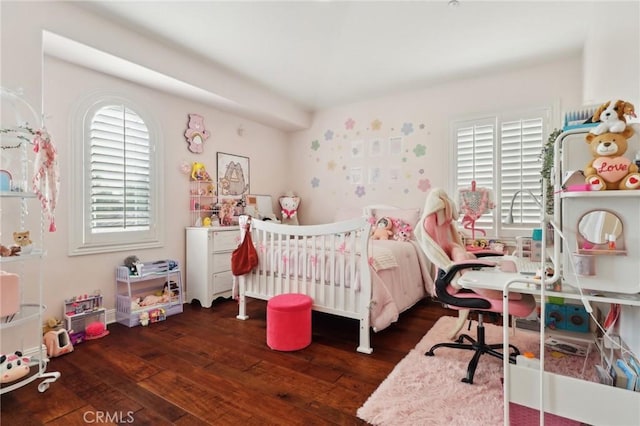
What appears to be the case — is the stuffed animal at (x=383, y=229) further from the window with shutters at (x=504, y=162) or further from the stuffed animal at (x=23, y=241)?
the stuffed animal at (x=23, y=241)

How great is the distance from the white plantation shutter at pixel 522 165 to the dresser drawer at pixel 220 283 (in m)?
3.19

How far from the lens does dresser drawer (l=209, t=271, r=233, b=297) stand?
352 centimetres

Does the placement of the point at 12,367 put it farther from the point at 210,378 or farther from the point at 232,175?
the point at 232,175

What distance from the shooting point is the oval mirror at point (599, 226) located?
1.21 m

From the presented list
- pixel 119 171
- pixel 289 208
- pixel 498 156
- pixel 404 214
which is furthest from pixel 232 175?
pixel 498 156

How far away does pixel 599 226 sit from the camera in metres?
1.30

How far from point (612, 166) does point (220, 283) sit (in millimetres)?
3411

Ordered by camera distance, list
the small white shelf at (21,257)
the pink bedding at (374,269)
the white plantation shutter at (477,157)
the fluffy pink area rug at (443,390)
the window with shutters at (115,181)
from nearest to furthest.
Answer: the fluffy pink area rug at (443,390) → the small white shelf at (21,257) → the pink bedding at (374,269) → the window with shutters at (115,181) → the white plantation shutter at (477,157)

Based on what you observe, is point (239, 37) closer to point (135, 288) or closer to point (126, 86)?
point (126, 86)

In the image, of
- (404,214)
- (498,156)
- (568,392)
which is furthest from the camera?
(404,214)

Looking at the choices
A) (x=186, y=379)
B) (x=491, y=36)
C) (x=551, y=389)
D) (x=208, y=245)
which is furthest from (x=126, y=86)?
(x=551, y=389)

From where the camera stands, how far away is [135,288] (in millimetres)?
3221

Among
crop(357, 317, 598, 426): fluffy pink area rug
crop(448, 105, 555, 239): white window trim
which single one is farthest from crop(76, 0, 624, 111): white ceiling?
crop(357, 317, 598, 426): fluffy pink area rug
